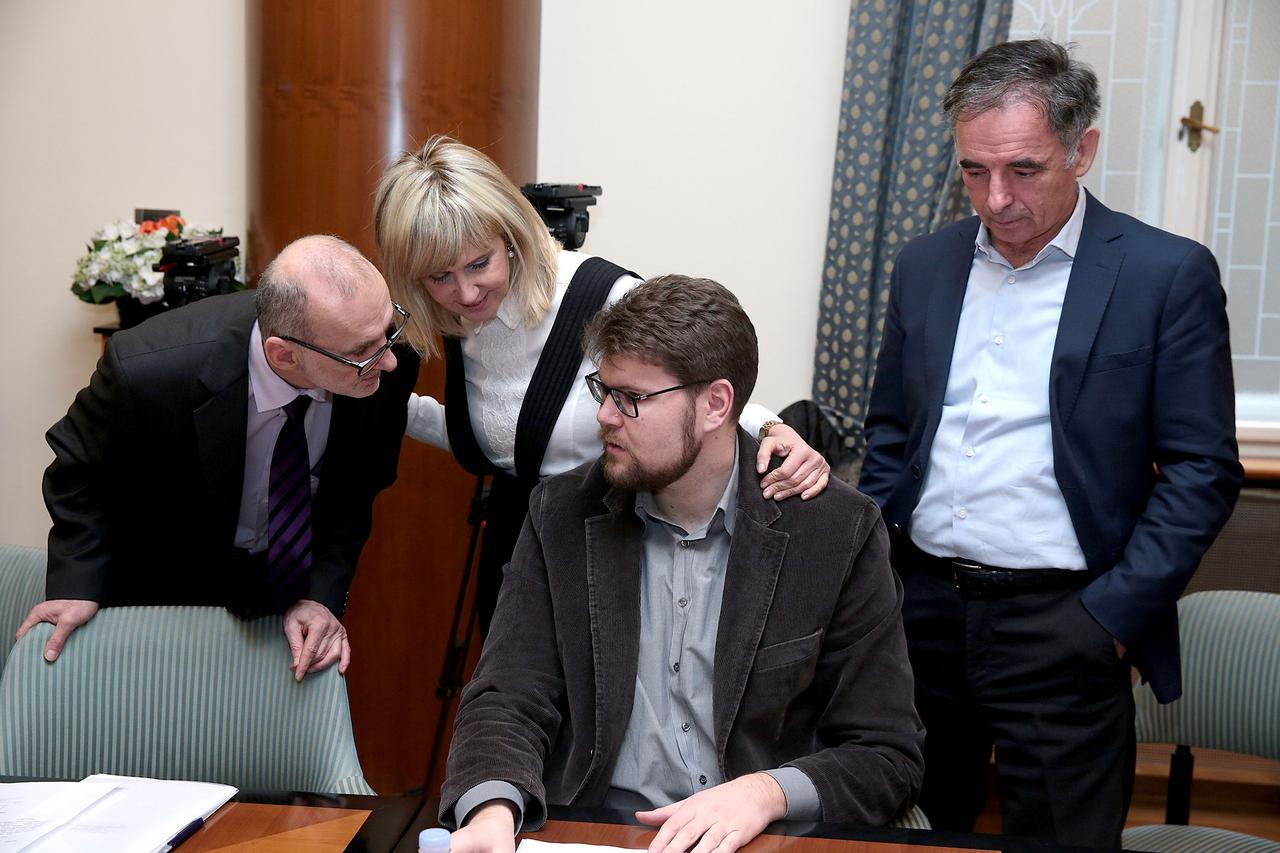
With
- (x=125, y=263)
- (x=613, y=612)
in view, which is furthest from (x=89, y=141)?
(x=613, y=612)

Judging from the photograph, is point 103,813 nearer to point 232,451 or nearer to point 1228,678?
point 232,451

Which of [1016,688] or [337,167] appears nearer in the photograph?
[1016,688]

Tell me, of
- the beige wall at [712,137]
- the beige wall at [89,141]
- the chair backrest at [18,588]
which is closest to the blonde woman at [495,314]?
A: the chair backrest at [18,588]

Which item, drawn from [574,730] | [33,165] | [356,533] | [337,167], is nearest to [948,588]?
[574,730]

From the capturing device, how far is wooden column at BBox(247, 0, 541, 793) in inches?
123

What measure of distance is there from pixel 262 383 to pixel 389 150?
1.34m

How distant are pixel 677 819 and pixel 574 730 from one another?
34cm

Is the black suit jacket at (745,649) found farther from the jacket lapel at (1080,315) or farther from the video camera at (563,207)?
the video camera at (563,207)

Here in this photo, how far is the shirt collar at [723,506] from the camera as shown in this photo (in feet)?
5.92

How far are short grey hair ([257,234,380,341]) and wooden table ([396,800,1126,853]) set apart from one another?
0.81 metres

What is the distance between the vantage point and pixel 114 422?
194 cm

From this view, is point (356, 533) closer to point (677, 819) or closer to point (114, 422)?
point (114, 422)

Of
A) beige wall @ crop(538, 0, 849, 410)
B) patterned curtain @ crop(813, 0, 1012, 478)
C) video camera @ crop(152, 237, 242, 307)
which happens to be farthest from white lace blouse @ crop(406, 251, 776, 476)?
beige wall @ crop(538, 0, 849, 410)

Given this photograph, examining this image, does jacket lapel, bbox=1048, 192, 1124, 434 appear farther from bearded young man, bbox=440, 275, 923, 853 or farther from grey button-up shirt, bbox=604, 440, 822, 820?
grey button-up shirt, bbox=604, 440, 822, 820
